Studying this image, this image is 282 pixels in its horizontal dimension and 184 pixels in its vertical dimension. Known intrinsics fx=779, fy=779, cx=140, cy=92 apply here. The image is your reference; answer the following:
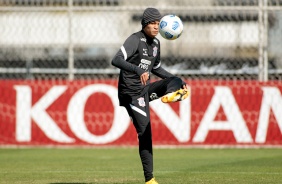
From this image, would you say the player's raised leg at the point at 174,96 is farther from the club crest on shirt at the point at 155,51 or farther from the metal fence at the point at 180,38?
the metal fence at the point at 180,38

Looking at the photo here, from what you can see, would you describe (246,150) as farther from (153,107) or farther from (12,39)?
(12,39)

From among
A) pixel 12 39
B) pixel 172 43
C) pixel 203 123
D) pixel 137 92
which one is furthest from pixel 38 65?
pixel 137 92

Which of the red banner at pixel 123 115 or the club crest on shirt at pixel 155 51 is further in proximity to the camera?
the red banner at pixel 123 115

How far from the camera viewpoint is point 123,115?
1462 cm

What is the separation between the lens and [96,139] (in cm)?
1477

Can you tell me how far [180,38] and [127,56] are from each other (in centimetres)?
770

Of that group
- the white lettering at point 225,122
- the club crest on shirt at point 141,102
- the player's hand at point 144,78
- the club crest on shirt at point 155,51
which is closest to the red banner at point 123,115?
the white lettering at point 225,122

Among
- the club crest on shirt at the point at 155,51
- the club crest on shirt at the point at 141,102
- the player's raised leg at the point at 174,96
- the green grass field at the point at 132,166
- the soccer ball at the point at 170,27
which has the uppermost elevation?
the soccer ball at the point at 170,27

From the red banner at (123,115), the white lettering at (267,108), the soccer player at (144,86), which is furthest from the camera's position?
the red banner at (123,115)

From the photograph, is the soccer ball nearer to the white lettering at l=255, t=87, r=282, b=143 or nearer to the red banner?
the red banner

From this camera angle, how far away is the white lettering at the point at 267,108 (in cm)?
1445

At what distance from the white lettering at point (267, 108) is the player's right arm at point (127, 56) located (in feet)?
18.8

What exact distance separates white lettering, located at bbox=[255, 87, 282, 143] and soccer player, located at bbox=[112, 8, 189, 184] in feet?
17.4

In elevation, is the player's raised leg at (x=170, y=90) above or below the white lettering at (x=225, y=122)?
above
